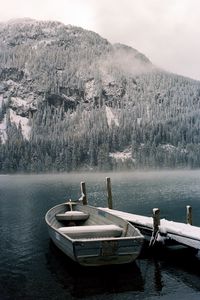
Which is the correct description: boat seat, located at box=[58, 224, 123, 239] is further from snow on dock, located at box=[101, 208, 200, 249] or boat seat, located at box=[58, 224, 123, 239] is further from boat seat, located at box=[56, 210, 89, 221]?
boat seat, located at box=[56, 210, 89, 221]

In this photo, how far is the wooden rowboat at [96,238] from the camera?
888 inches

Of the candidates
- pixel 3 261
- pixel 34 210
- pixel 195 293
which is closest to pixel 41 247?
pixel 3 261

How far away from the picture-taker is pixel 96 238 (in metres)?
24.6

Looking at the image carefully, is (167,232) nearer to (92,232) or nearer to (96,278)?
(92,232)

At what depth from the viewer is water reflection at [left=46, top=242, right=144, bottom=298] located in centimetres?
2062

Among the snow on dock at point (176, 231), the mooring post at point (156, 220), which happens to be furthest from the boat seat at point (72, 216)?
the mooring post at point (156, 220)

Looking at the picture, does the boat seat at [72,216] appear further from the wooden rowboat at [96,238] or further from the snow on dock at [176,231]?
the snow on dock at [176,231]

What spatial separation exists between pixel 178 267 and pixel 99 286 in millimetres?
6181

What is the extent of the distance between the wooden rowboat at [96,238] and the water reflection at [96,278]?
672mm

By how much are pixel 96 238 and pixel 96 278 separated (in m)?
2.94

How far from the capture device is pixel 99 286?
21031mm

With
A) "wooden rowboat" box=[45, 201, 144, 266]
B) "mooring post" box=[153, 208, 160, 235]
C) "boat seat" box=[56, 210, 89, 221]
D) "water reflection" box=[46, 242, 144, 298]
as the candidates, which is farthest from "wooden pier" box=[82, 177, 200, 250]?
"boat seat" box=[56, 210, 89, 221]

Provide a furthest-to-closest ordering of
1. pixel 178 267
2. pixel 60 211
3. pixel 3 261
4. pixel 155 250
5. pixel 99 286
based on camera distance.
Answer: pixel 60 211, pixel 155 250, pixel 3 261, pixel 178 267, pixel 99 286

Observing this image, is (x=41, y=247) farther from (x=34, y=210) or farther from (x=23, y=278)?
(x=34, y=210)
